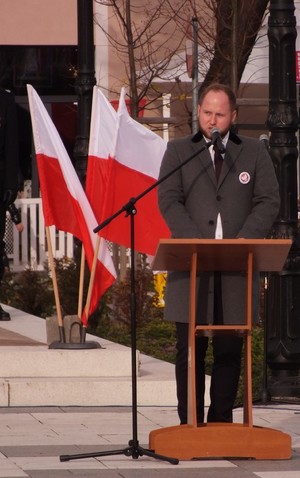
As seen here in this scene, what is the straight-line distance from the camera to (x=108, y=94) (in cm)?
2562

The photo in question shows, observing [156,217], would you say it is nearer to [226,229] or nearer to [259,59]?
[226,229]

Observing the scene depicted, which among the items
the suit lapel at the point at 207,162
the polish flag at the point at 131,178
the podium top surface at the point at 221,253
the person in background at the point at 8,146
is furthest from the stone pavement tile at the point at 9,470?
the person in background at the point at 8,146

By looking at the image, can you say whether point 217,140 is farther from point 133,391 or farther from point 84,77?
point 84,77

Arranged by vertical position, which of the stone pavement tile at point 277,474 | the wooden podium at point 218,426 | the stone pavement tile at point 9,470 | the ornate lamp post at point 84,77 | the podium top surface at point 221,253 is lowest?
the stone pavement tile at point 277,474

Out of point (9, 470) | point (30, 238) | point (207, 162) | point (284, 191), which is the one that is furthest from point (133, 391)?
point (30, 238)

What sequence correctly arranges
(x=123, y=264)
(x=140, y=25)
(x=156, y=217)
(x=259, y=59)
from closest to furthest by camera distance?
(x=156, y=217) → (x=123, y=264) → (x=259, y=59) → (x=140, y=25)

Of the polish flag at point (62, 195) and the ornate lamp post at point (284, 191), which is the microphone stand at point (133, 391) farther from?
the ornate lamp post at point (284, 191)

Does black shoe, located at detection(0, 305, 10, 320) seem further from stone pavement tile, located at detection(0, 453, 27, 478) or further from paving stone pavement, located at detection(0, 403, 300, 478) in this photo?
stone pavement tile, located at detection(0, 453, 27, 478)

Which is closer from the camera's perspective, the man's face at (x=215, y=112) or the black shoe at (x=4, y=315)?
the man's face at (x=215, y=112)

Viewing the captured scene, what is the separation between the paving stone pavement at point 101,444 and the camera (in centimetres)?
845

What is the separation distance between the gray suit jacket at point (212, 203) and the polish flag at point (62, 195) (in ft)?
9.20

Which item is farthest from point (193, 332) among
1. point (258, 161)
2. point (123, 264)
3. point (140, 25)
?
point (140, 25)

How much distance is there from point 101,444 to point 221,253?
5.07 ft

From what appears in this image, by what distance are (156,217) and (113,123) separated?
2.58 feet
